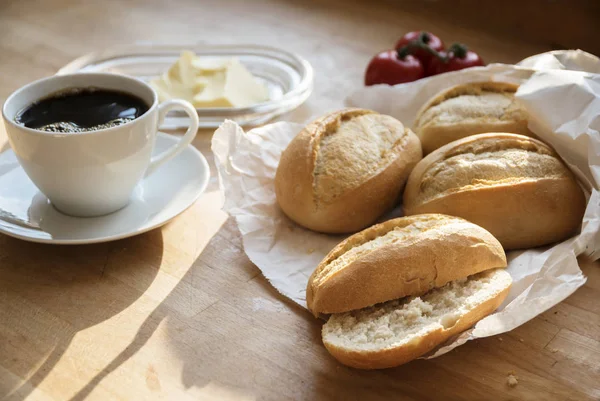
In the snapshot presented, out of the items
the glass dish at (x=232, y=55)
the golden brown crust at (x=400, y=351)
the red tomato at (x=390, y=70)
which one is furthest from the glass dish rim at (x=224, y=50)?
the golden brown crust at (x=400, y=351)

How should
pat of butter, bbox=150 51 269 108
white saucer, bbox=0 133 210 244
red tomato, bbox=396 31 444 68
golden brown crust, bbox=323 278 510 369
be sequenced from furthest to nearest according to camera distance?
red tomato, bbox=396 31 444 68
pat of butter, bbox=150 51 269 108
white saucer, bbox=0 133 210 244
golden brown crust, bbox=323 278 510 369

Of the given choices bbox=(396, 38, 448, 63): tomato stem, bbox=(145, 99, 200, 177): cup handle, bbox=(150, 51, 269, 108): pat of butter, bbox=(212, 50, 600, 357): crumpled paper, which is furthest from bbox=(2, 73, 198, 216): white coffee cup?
bbox=(396, 38, 448, 63): tomato stem

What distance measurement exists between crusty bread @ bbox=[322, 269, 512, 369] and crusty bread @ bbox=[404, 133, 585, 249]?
16 centimetres

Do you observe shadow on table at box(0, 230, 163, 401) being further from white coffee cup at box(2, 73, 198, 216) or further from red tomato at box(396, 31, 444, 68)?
red tomato at box(396, 31, 444, 68)

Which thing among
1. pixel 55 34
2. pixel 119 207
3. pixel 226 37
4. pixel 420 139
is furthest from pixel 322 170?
pixel 55 34

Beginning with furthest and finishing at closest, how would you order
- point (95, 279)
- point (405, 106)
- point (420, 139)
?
point (405, 106) < point (420, 139) < point (95, 279)

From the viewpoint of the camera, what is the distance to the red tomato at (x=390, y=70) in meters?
1.86

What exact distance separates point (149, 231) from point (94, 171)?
0.53 feet

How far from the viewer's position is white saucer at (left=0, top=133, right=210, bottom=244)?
1.18m

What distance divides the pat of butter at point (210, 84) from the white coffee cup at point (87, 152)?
0.32 meters

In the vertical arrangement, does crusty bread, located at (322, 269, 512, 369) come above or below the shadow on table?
above

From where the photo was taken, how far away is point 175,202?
1.28 meters

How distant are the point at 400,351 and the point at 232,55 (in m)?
1.20

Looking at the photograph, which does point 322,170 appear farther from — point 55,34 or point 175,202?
point 55,34
